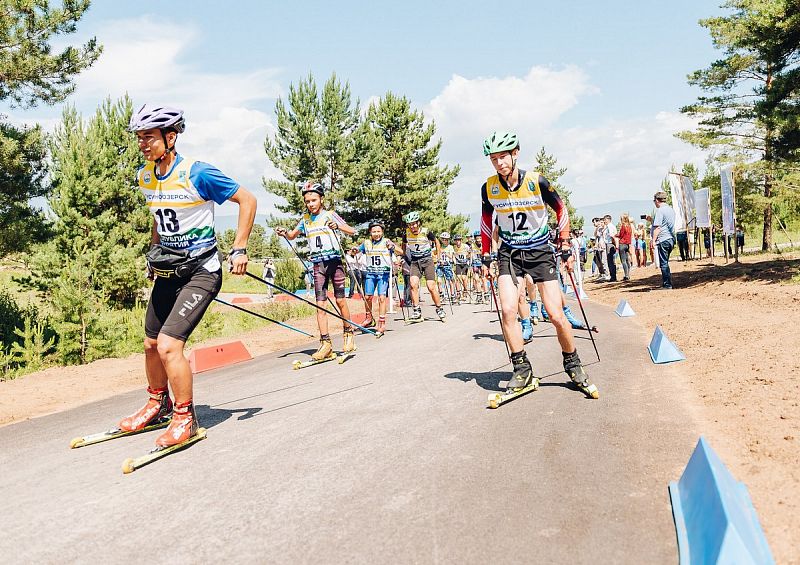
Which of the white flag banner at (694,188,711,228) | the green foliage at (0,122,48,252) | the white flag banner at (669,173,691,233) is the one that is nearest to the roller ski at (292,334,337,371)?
the green foliage at (0,122,48,252)

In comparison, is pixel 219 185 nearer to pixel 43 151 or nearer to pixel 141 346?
pixel 141 346

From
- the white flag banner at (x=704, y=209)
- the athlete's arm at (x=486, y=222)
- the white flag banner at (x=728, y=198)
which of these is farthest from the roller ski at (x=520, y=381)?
the white flag banner at (x=704, y=209)

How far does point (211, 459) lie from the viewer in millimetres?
4562

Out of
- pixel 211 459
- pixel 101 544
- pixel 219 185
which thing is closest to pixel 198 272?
pixel 219 185

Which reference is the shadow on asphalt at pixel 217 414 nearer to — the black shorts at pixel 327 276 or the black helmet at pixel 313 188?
the black shorts at pixel 327 276

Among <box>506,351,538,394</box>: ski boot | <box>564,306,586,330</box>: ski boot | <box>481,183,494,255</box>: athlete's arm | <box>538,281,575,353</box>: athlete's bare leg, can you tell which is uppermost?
<box>481,183,494,255</box>: athlete's arm

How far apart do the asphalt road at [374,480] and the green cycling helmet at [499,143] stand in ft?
8.07

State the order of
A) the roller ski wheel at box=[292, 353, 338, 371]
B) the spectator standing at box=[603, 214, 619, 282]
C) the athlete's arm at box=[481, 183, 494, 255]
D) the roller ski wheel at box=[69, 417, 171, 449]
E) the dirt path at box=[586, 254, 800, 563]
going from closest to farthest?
the dirt path at box=[586, 254, 800, 563]
the roller ski wheel at box=[69, 417, 171, 449]
the athlete's arm at box=[481, 183, 494, 255]
the roller ski wheel at box=[292, 353, 338, 371]
the spectator standing at box=[603, 214, 619, 282]

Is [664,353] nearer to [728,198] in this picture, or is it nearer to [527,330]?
[527,330]

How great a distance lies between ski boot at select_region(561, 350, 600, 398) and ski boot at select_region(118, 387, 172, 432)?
12.8 ft

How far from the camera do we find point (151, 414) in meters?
5.56

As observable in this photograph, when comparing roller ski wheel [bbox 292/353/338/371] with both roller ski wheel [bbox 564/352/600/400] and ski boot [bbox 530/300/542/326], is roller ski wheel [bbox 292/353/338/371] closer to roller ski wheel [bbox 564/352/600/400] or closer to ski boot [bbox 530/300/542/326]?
roller ski wheel [bbox 564/352/600/400]

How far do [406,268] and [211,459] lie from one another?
A: 456 inches

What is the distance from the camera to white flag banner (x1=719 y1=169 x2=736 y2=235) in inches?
736
